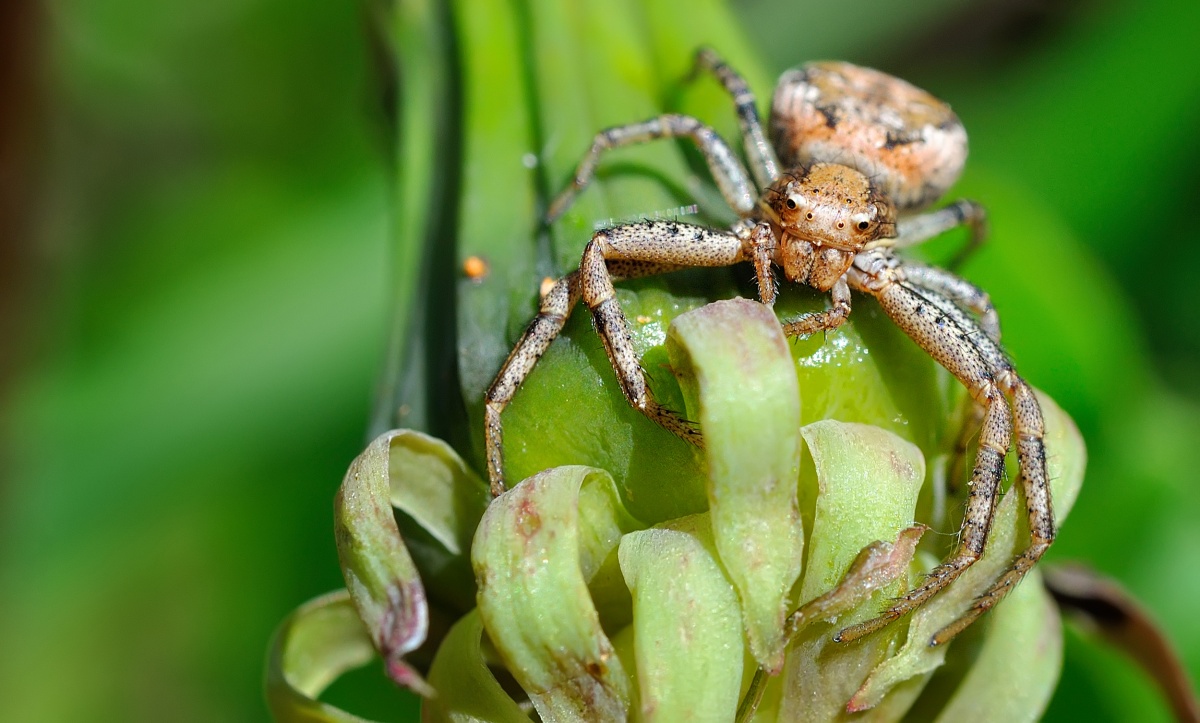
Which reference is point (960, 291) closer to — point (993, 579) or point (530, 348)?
point (993, 579)

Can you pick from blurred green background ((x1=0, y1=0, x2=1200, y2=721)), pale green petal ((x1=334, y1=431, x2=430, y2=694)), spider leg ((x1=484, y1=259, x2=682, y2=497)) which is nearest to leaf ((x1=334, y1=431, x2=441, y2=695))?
pale green petal ((x1=334, y1=431, x2=430, y2=694))

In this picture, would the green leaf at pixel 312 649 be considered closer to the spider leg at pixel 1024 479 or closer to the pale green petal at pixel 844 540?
the pale green petal at pixel 844 540

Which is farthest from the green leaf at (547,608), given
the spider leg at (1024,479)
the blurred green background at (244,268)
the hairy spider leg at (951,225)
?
the blurred green background at (244,268)

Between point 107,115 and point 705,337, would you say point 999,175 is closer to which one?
point 705,337

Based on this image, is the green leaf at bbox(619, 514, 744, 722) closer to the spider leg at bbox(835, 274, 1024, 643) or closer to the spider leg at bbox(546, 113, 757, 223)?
the spider leg at bbox(835, 274, 1024, 643)

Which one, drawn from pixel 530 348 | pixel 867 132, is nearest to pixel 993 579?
pixel 530 348
